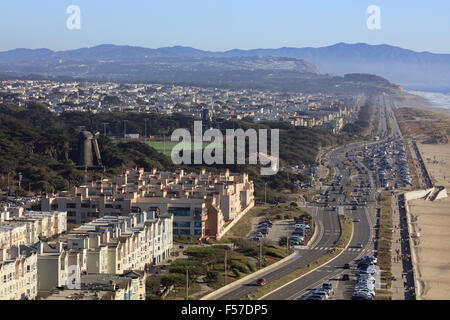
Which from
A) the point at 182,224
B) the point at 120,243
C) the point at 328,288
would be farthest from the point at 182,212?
the point at 328,288

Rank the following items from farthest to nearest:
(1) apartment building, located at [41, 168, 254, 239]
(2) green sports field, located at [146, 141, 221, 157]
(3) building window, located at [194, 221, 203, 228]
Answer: (2) green sports field, located at [146, 141, 221, 157] → (1) apartment building, located at [41, 168, 254, 239] → (3) building window, located at [194, 221, 203, 228]

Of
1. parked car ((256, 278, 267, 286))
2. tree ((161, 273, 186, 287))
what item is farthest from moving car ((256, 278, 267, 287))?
tree ((161, 273, 186, 287))

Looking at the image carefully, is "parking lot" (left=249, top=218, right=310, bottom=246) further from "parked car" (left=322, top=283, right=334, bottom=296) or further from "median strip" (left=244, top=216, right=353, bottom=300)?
"parked car" (left=322, top=283, right=334, bottom=296)

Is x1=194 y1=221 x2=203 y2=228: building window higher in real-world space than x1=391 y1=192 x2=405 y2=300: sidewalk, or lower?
higher

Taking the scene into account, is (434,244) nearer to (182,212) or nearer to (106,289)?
(182,212)

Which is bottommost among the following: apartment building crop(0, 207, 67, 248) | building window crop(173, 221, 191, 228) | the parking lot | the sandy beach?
the sandy beach

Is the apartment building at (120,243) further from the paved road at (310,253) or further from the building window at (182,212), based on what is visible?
the paved road at (310,253)
